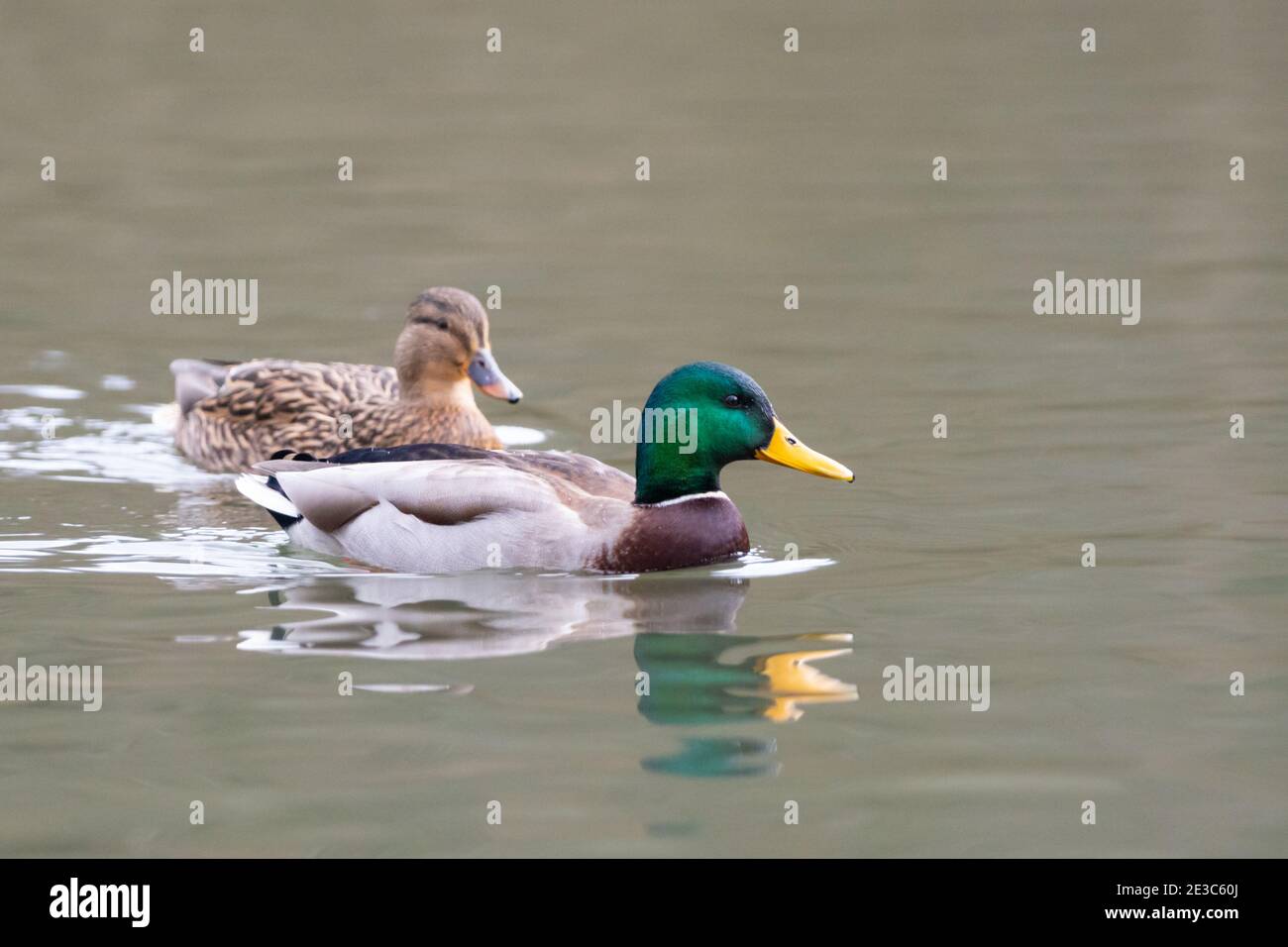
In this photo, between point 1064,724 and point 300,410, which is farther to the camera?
point 300,410

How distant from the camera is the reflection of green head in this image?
9148mm

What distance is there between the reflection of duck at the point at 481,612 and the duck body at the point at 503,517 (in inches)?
4.3

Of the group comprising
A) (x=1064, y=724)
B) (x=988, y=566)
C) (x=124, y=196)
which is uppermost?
(x=124, y=196)

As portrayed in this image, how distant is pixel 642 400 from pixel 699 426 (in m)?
3.38

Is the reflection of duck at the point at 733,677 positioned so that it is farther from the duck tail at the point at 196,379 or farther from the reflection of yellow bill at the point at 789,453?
the duck tail at the point at 196,379

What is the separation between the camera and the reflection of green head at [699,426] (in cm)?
915

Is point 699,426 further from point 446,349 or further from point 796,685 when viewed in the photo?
point 446,349

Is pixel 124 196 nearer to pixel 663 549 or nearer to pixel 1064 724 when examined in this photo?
pixel 663 549

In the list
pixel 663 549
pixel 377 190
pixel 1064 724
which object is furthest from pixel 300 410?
pixel 377 190

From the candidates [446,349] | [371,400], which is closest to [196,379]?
[371,400]

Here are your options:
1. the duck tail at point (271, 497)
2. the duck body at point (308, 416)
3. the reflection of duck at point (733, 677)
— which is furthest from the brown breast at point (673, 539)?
the duck body at point (308, 416)

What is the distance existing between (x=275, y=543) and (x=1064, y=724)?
4253 mm
